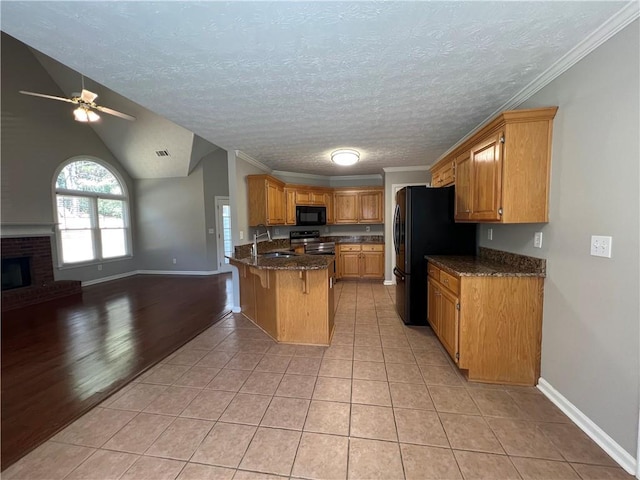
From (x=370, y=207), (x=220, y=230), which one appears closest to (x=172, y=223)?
(x=220, y=230)

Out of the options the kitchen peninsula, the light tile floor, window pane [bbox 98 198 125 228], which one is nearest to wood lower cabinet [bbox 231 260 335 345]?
the kitchen peninsula

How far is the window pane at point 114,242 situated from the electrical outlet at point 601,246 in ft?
26.9

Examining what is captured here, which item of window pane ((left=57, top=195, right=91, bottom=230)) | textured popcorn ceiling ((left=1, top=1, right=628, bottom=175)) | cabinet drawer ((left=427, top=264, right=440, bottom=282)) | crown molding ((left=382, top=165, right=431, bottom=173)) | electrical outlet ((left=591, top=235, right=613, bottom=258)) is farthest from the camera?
window pane ((left=57, top=195, right=91, bottom=230))

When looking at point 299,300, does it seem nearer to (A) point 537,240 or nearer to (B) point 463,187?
(B) point 463,187

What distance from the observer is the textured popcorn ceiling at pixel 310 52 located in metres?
1.31

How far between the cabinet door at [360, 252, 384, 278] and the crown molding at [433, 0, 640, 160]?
3.75 metres

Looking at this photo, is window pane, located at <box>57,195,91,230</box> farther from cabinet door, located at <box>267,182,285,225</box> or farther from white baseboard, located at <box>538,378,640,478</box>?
white baseboard, located at <box>538,378,640,478</box>

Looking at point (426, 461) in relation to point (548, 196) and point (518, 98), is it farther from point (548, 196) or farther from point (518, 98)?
point (518, 98)

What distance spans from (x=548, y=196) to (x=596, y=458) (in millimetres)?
1602

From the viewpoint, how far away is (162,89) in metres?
2.06

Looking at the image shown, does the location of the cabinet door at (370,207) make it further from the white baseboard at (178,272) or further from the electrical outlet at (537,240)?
the white baseboard at (178,272)

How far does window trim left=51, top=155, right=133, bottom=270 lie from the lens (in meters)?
5.25

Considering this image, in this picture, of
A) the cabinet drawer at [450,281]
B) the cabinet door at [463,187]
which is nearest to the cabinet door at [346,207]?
the cabinet door at [463,187]

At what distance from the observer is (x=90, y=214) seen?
5988 millimetres
